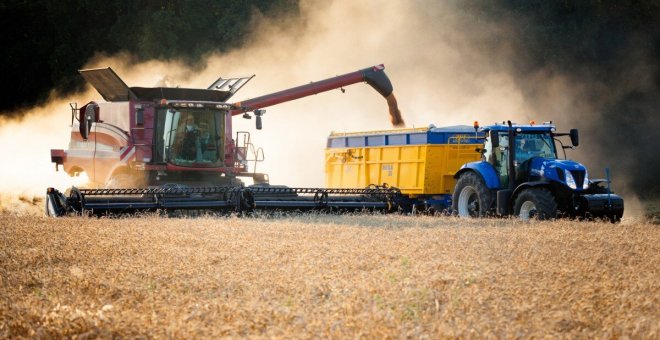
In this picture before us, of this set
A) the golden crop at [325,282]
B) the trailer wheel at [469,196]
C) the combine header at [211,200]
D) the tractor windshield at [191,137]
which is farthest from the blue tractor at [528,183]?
the tractor windshield at [191,137]

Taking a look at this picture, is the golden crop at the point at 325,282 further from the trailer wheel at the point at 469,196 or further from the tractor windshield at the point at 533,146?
the tractor windshield at the point at 533,146

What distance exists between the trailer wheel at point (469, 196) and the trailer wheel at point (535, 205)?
0.95 m

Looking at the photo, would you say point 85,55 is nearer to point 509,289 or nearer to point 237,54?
point 237,54

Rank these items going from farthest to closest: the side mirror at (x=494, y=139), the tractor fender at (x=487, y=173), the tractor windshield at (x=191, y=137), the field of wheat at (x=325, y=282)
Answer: the tractor windshield at (x=191, y=137) < the tractor fender at (x=487, y=173) < the side mirror at (x=494, y=139) < the field of wheat at (x=325, y=282)

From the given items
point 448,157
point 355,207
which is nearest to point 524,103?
point 448,157

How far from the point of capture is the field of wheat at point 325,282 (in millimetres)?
6859

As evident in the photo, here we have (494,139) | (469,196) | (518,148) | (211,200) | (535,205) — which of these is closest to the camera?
(535,205)

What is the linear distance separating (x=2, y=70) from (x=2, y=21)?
6.84ft

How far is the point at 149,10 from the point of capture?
3775 centimetres

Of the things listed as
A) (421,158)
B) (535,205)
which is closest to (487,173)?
(535,205)

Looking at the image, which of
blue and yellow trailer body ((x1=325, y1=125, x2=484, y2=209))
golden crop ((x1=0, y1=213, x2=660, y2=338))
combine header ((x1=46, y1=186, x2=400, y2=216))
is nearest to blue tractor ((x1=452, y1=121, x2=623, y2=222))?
blue and yellow trailer body ((x1=325, y1=125, x2=484, y2=209))

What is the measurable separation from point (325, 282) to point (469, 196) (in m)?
10.2

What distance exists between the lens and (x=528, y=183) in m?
16.7

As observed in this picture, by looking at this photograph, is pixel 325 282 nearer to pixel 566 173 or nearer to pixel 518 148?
pixel 566 173
